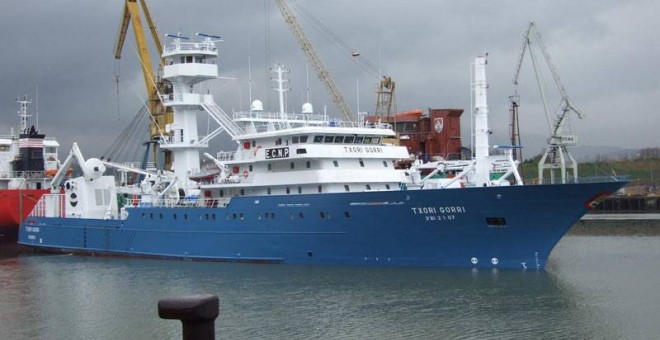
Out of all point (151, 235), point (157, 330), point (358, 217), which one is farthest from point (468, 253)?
point (151, 235)

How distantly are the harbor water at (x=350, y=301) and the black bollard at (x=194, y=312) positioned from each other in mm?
13505

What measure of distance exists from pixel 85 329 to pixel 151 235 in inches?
538

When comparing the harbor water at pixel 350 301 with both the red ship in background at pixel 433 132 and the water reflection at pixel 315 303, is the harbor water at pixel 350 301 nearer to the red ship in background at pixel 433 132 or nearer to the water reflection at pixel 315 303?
the water reflection at pixel 315 303

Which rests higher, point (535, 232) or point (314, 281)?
point (535, 232)

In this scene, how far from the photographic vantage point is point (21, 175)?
43125 mm

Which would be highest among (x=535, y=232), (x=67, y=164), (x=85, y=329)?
(x=67, y=164)

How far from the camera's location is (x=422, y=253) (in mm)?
25125

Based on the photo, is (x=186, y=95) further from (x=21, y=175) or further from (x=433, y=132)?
(x=433, y=132)

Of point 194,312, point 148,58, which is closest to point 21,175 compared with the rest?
point 148,58

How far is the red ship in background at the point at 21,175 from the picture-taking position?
41.3 meters

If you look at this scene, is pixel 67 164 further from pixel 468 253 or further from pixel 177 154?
pixel 468 253

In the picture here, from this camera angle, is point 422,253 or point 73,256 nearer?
point 422,253

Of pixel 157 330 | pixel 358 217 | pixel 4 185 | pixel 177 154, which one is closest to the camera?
pixel 157 330

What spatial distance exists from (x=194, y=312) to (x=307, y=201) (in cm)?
2276
